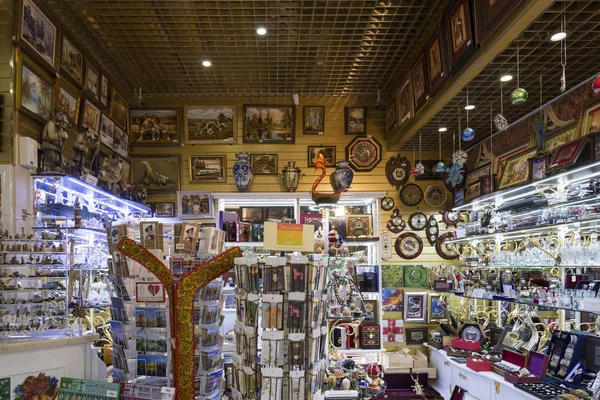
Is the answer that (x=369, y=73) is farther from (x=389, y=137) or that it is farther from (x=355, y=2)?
(x=355, y=2)

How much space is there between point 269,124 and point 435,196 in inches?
97.2

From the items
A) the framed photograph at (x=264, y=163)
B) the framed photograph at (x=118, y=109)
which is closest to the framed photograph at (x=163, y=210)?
the framed photograph at (x=118, y=109)

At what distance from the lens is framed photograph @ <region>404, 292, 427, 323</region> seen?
596 centimetres

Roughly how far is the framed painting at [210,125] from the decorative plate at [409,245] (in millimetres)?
2608

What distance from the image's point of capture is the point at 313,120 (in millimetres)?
6141

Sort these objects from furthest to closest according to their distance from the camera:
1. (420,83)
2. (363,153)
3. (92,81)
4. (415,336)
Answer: (363,153)
(415,336)
(92,81)
(420,83)

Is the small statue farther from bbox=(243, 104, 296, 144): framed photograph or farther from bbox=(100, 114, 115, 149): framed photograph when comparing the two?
bbox=(243, 104, 296, 144): framed photograph

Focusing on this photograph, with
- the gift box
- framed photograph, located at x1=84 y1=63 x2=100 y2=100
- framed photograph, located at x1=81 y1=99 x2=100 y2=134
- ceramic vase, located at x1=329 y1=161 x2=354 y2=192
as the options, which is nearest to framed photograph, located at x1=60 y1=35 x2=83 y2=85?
framed photograph, located at x1=84 y1=63 x2=100 y2=100

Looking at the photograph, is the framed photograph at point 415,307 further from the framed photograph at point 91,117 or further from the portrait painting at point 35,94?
the portrait painting at point 35,94

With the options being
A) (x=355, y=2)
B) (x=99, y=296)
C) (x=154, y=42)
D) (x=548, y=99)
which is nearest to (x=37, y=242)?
(x=99, y=296)

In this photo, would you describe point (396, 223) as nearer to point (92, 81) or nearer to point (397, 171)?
point (397, 171)

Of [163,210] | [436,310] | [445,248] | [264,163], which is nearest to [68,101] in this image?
[163,210]

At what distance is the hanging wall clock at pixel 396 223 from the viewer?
6129 millimetres

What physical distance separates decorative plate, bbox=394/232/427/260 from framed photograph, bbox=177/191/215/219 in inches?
101
